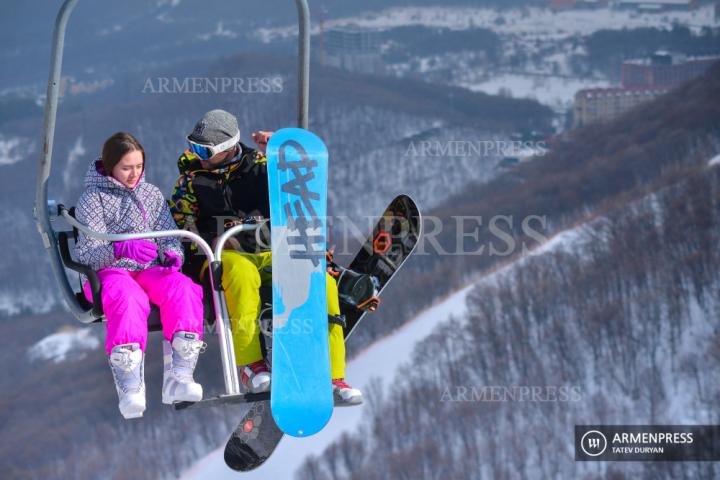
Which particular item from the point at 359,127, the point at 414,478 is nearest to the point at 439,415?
the point at 414,478

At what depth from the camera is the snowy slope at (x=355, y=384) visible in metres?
78.4

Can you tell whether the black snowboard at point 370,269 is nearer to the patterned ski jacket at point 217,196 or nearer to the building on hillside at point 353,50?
the patterned ski jacket at point 217,196

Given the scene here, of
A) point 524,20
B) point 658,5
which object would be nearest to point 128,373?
point 658,5

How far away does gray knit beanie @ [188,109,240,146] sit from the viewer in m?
7.18

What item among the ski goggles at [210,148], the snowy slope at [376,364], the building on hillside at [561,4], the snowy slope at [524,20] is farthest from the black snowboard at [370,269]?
the building on hillside at [561,4]

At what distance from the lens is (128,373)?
667 centimetres

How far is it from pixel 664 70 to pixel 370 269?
125056 mm

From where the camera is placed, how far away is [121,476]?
83188 mm

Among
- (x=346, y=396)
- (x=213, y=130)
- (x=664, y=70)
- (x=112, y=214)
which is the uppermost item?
(x=664, y=70)

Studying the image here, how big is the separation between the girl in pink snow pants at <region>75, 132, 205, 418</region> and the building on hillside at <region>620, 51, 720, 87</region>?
120515mm

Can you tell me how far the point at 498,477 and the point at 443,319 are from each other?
64.8ft

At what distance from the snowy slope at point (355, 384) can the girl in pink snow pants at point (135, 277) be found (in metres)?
68.4

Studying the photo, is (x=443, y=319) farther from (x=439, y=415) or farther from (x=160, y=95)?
(x=160, y=95)

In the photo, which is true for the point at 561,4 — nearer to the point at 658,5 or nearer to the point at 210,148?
the point at 658,5
